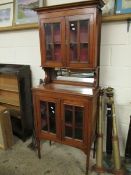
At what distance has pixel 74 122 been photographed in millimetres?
1686

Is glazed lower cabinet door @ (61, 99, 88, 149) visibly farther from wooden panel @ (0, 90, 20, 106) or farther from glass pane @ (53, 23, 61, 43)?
wooden panel @ (0, 90, 20, 106)

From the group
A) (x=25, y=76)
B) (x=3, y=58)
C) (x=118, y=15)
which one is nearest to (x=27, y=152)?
(x=25, y=76)

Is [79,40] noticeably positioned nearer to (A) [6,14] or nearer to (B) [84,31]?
(B) [84,31]

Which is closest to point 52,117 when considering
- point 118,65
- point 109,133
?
point 109,133

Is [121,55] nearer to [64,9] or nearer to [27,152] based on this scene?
[64,9]

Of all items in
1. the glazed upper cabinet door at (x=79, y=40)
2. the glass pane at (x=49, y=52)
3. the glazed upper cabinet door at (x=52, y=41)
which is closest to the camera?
the glazed upper cabinet door at (x=79, y=40)

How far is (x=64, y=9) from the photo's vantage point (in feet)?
5.14

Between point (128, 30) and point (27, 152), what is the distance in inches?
72.7

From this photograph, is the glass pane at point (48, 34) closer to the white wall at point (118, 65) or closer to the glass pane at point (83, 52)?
the glass pane at point (83, 52)

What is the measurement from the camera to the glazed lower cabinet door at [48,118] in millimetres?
1735

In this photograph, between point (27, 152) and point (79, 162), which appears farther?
point (27, 152)

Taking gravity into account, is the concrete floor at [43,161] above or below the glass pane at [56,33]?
below

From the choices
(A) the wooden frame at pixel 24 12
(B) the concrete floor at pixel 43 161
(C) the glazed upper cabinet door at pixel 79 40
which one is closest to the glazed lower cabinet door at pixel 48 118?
(B) the concrete floor at pixel 43 161

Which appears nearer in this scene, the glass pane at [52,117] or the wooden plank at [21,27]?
the glass pane at [52,117]
